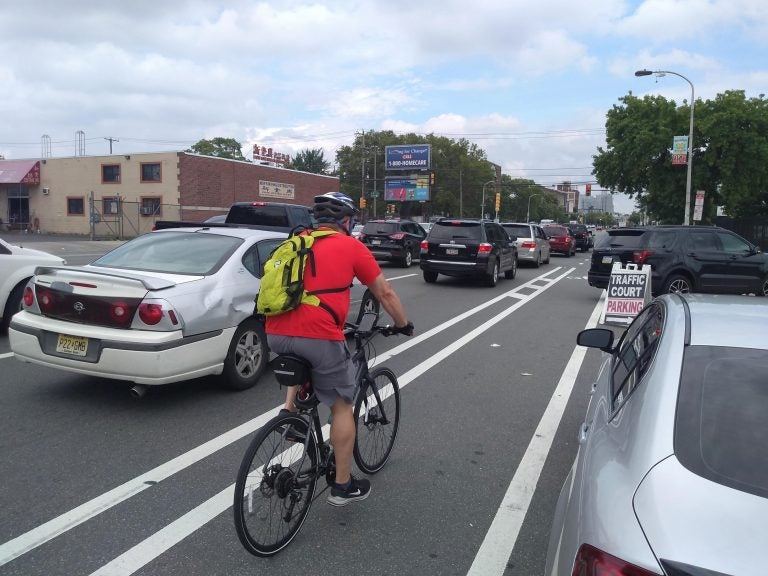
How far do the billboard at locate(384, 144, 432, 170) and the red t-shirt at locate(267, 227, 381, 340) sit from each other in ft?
221

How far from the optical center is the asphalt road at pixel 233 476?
3.10 meters

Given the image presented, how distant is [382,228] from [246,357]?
1566 cm

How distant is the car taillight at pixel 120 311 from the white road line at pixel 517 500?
326 centimetres

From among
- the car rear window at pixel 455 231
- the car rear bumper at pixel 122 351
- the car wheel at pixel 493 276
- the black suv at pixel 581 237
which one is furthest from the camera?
the black suv at pixel 581 237

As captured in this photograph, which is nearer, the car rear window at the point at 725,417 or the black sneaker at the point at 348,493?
the car rear window at the point at 725,417

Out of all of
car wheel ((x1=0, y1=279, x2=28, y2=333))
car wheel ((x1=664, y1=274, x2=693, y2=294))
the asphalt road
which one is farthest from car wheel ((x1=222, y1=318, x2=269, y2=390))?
car wheel ((x1=664, y1=274, x2=693, y2=294))

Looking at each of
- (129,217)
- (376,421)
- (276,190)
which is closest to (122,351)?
(376,421)

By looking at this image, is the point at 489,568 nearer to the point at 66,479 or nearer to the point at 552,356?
the point at 66,479

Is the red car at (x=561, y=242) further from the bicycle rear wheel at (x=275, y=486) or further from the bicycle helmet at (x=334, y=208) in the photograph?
the bicycle rear wheel at (x=275, y=486)

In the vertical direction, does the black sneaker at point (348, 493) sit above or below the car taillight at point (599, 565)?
below

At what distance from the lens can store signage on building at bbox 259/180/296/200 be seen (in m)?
45.4

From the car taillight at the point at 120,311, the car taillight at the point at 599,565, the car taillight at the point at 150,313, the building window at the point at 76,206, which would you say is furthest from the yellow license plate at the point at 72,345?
the building window at the point at 76,206

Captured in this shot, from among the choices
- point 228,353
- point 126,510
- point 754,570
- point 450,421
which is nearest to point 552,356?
point 450,421

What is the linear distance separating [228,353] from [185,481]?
182 cm
